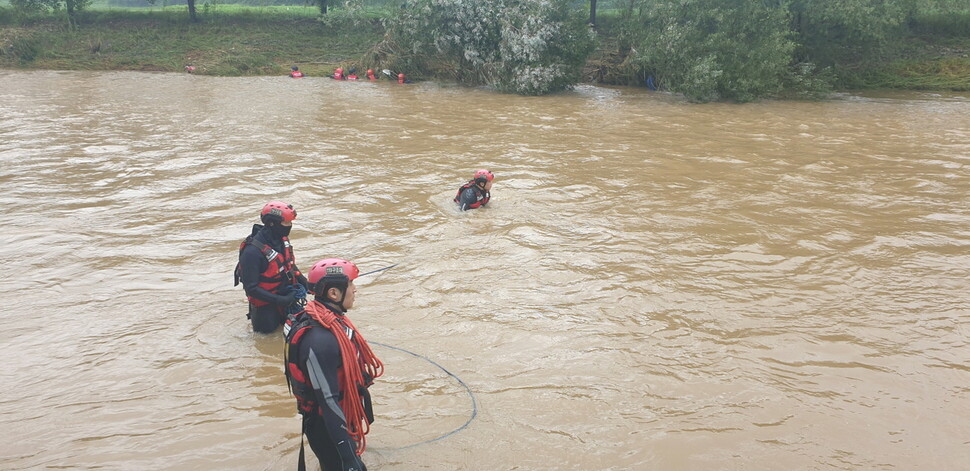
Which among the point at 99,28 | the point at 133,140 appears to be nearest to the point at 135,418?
the point at 133,140

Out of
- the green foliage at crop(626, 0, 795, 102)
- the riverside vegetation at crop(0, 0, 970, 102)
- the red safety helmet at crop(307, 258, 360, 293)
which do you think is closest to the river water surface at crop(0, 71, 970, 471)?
the red safety helmet at crop(307, 258, 360, 293)

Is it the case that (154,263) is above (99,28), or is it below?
below

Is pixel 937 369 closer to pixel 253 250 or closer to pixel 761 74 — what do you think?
pixel 253 250

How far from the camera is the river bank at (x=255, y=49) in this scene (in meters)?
30.5

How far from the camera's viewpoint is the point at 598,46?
3084cm

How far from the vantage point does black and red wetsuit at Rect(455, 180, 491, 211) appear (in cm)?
1194

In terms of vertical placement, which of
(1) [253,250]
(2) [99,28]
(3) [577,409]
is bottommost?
(3) [577,409]

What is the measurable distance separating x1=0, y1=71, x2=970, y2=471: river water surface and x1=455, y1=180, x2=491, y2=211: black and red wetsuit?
0.22m

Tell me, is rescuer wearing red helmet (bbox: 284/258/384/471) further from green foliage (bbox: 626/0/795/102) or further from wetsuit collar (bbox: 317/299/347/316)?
green foliage (bbox: 626/0/795/102)

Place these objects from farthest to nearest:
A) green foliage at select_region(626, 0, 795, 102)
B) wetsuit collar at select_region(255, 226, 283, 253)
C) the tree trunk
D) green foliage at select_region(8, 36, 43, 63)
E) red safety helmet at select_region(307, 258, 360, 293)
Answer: the tree trunk < green foliage at select_region(8, 36, 43, 63) < green foliage at select_region(626, 0, 795, 102) < wetsuit collar at select_region(255, 226, 283, 253) < red safety helmet at select_region(307, 258, 360, 293)

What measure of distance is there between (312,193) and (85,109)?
49.2ft

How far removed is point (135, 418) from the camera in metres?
5.87

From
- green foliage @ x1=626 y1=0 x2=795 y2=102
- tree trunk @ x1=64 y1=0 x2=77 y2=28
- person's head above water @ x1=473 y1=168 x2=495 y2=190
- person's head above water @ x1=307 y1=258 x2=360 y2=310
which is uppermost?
tree trunk @ x1=64 y1=0 x2=77 y2=28

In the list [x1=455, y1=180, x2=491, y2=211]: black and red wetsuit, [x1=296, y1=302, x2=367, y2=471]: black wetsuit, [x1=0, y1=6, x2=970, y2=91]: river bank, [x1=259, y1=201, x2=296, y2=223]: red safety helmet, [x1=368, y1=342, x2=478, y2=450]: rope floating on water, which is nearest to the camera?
[x1=296, y1=302, x2=367, y2=471]: black wetsuit
